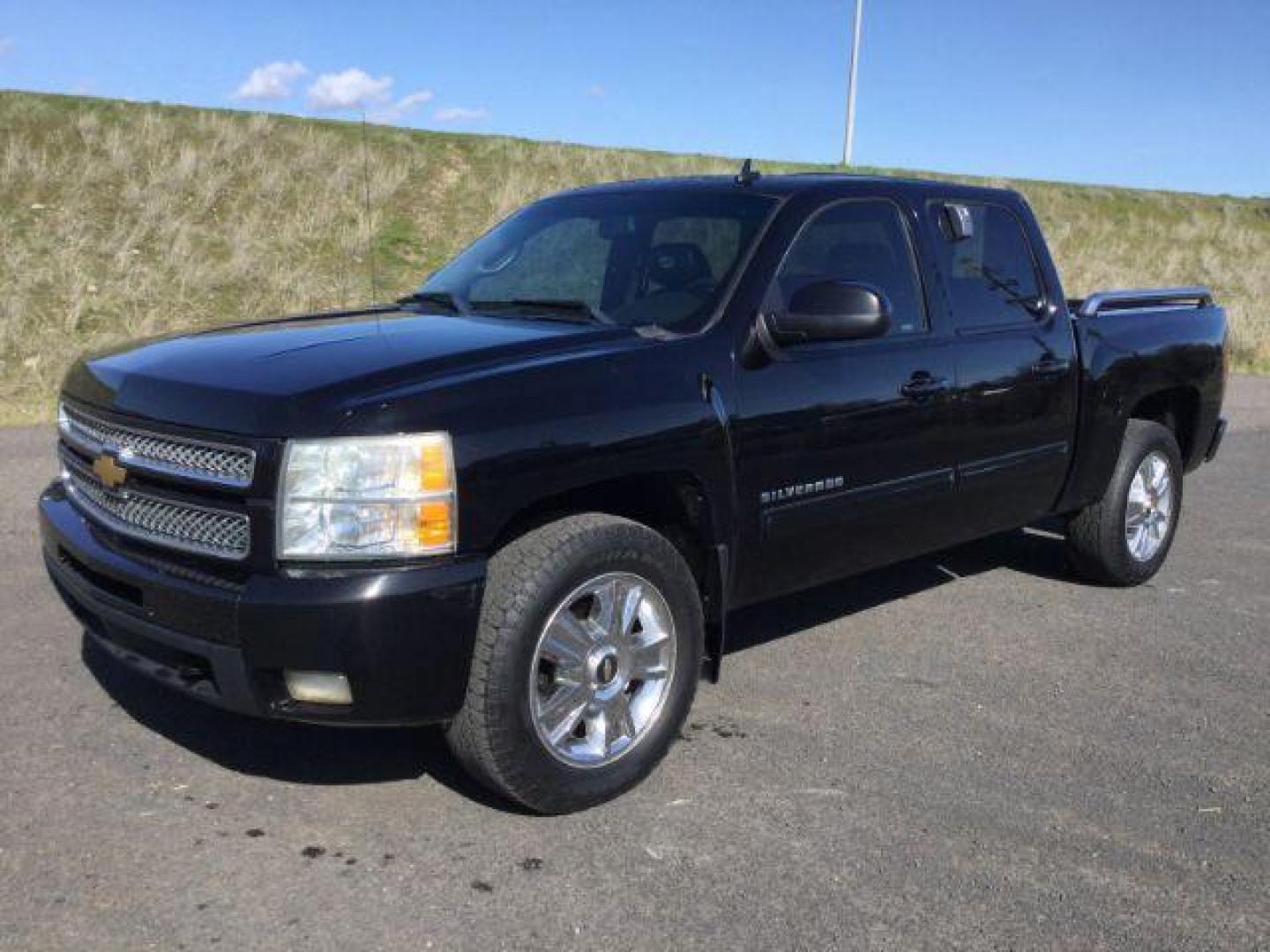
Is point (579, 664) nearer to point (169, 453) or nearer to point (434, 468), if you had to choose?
point (434, 468)

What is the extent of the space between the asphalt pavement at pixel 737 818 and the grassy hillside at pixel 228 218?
742cm

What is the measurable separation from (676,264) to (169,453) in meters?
1.83

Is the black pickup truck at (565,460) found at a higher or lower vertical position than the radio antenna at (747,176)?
lower

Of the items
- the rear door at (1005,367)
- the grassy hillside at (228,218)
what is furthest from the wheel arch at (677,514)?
the grassy hillside at (228,218)

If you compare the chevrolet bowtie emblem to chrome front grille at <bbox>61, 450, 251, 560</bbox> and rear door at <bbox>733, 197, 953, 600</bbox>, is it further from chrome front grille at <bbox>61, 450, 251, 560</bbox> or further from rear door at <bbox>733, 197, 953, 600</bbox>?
rear door at <bbox>733, 197, 953, 600</bbox>

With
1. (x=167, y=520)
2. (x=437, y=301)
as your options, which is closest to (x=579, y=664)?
(x=167, y=520)

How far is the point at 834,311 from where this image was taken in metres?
3.96

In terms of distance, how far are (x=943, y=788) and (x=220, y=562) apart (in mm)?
2188

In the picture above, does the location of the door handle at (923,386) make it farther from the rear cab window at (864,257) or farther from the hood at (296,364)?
the hood at (296,364)

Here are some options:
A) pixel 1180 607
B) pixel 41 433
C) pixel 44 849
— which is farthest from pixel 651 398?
pixel 41 433

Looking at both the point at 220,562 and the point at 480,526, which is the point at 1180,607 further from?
the point at 220,562

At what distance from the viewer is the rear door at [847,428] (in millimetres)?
4020

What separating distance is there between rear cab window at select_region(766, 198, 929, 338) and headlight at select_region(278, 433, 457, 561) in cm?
160

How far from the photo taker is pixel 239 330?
4176 mm
